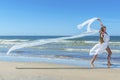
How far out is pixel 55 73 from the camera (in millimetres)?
11703

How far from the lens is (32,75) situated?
445 inches

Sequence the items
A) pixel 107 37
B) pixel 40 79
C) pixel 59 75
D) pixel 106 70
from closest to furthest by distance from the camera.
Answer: pixel 40 79 → pixel 59 75 → pixel 106 70 → pixel 107 37

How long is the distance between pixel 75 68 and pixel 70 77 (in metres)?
1.86

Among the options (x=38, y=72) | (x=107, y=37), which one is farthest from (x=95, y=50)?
(x=38, y=72)

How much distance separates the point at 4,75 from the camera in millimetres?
11320

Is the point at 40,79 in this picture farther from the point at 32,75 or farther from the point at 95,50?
the point at 95,50

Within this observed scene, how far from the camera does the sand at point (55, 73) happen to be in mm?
10845

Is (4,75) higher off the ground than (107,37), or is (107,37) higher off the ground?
(107,37)

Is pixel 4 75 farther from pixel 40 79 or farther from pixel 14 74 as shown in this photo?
pixel 40 79

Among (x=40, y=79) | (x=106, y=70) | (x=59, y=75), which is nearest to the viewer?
(x=40, y=79)

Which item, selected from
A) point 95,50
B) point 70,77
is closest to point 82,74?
point 70,77

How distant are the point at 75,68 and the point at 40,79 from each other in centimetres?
245

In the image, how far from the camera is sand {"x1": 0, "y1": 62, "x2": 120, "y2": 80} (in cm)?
1085

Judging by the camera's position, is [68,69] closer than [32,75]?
No
